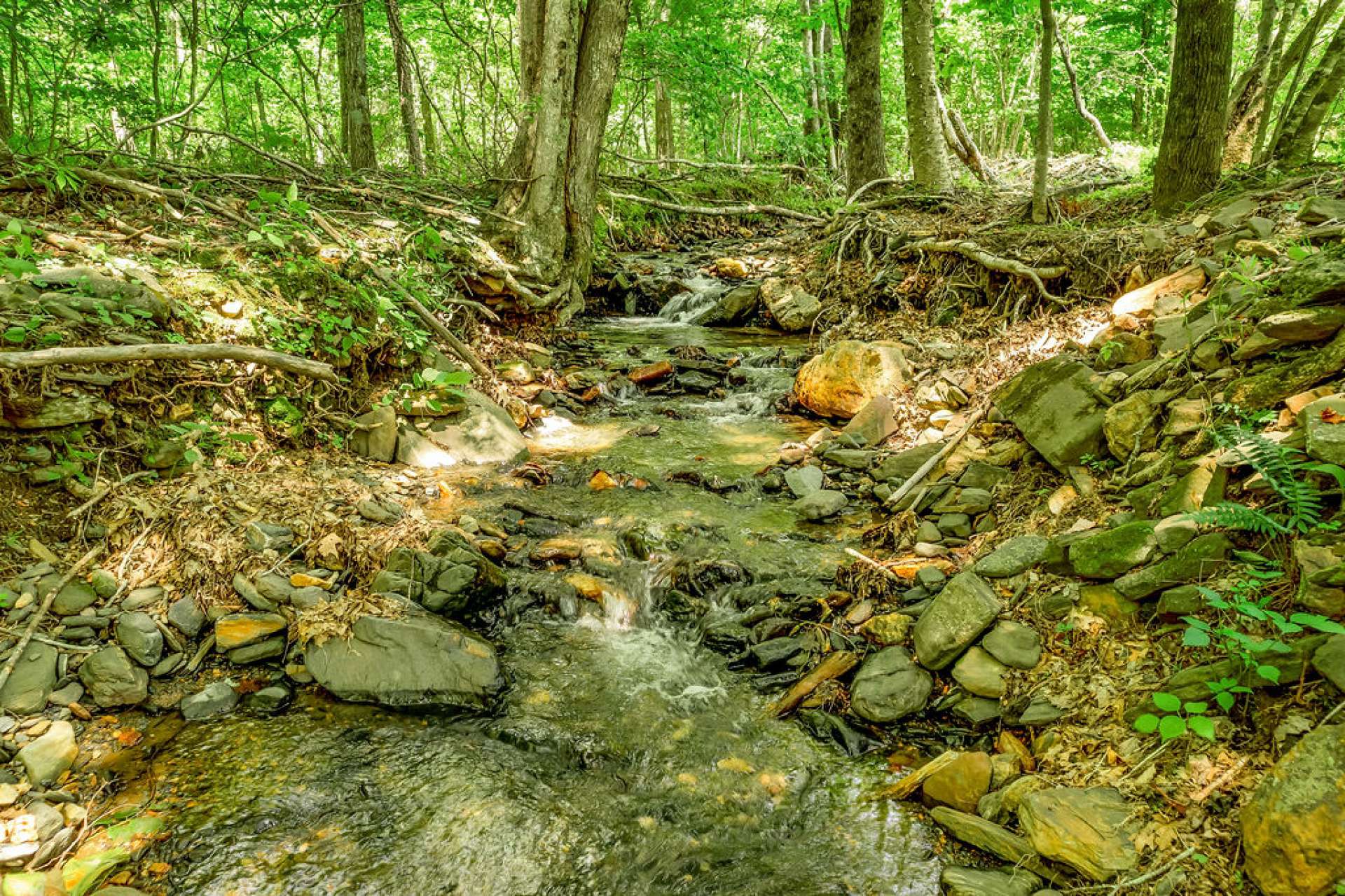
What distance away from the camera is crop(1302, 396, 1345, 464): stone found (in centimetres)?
241

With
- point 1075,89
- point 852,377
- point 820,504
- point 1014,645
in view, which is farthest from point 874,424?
point 1075,89

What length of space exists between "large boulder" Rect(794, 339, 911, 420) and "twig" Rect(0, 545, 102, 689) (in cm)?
532

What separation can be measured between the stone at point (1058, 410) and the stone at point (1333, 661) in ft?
6.25

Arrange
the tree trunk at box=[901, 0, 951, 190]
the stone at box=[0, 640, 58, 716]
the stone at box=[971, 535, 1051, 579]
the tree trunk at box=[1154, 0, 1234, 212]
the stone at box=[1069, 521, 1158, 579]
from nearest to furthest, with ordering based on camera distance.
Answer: the stone at box=[0, 640, 58, 716] → the stone at box=[1069, 521, 1158, 579] → the stone at box=[971, 535, 1051, 579] → the tree trunk at box=[1154, 0, 1234, 212] → the tree trunk at box=[901, 0, 951, 190]

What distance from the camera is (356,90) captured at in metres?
9.48

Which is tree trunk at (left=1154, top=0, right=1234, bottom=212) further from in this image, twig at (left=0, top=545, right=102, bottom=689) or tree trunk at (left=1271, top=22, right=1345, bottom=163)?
twig at (left=0, top=545, right=102, bottom=689)

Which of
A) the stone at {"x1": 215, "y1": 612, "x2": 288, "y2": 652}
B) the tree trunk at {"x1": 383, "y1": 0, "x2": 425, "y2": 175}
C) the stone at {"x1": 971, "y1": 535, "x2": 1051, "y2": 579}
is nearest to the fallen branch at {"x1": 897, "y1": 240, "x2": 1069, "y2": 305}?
the stone at {"x1": 971, "y1": 535, "x2": 1051, "y2": 579}

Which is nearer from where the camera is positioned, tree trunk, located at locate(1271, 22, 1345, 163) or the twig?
the twig

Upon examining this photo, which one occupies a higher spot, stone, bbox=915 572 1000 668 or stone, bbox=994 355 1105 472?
stone, bbox=994 355 1105 472

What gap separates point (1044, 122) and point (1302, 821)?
707 cm

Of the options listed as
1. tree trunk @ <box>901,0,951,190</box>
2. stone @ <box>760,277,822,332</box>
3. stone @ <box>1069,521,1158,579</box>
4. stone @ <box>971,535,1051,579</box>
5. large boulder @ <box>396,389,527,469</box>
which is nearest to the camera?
stone @ <box>1069,521,1158,579</box>

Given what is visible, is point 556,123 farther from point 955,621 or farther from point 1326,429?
point 1326,429

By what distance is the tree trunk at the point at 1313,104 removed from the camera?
6.18 metres

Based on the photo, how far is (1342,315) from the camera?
3.04 metres
